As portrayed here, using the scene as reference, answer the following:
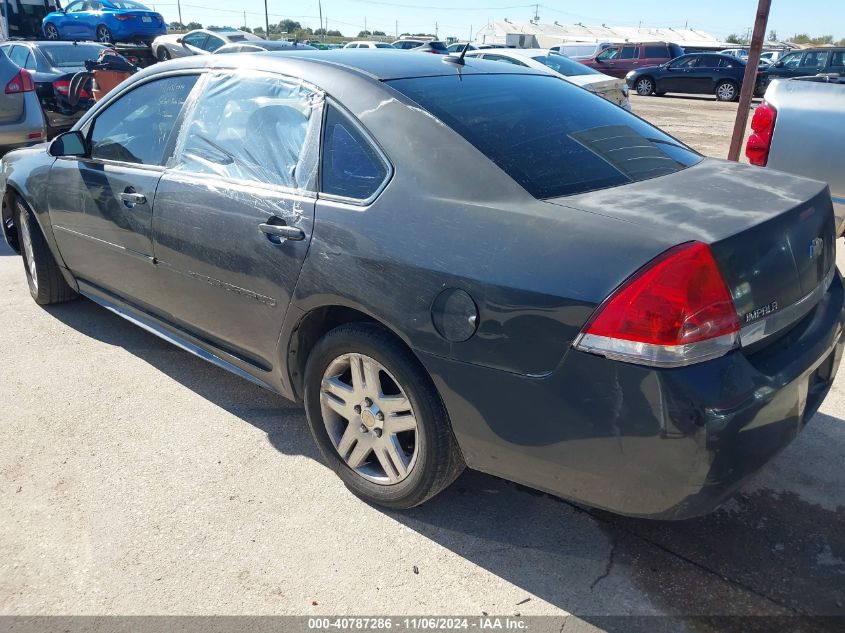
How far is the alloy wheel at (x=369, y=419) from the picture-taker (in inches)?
102

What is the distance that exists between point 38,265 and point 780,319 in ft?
14.4

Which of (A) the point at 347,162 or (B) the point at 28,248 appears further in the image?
(B) the point at 28,248

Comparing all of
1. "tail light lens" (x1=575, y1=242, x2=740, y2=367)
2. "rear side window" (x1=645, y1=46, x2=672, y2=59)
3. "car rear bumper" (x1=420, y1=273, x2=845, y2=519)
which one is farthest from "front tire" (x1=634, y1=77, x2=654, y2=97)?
"tail light lens" (x1=575, y1=242, x2=740, y2=367)

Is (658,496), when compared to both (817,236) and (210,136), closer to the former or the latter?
(817,236)

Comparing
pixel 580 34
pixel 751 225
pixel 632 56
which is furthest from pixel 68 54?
pixel 580 34

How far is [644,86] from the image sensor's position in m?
23.8

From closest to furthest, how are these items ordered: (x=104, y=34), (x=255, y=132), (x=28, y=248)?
(x=255, y=132) → (x=28, y=248) → (x=104, y=34)

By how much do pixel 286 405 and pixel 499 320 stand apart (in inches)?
71.5

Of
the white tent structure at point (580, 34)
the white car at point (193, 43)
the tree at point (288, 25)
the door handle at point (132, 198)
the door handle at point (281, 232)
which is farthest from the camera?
the tree at point (288, 25)

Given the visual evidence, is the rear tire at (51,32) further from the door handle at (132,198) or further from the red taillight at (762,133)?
the red taillight at (762,133)

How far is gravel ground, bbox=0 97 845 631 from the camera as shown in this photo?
2.33 m

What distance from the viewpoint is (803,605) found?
7.47 ft

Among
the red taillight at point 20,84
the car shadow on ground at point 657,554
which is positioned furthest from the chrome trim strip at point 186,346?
the red taillight at point 20,84

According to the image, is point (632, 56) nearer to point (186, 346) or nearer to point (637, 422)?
point (186, 346)
